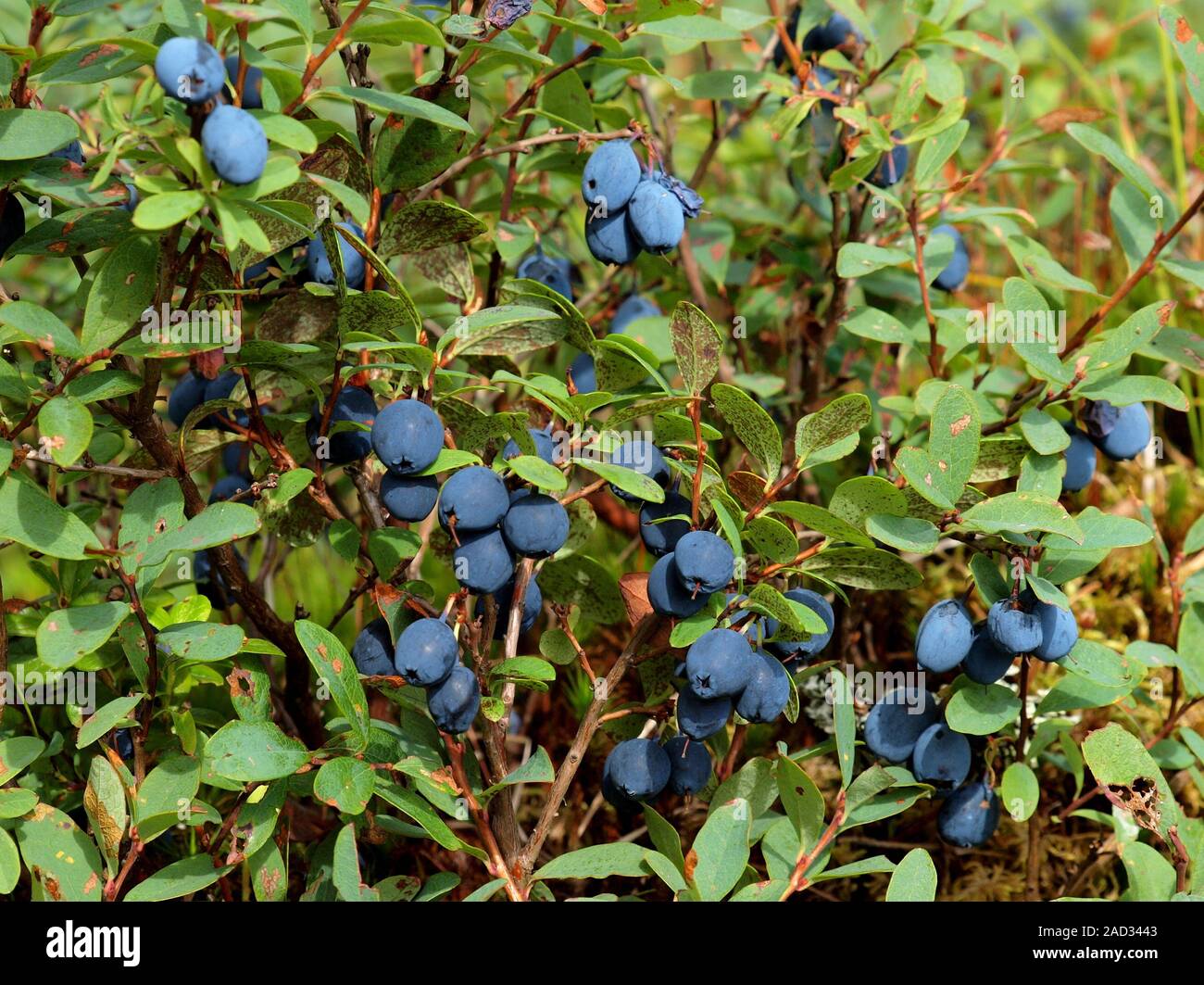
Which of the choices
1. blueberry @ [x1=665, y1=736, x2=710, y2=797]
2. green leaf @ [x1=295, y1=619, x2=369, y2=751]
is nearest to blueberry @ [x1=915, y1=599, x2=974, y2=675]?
blueberry @ [x1=665, y1=736, x2=710, y2=797]

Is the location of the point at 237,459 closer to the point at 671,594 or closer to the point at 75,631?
the point at 75,631

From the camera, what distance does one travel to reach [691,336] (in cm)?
115

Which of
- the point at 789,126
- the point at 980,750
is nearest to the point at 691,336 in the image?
the point at 789,126

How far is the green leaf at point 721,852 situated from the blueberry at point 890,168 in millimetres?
927

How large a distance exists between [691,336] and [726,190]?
1523 mm

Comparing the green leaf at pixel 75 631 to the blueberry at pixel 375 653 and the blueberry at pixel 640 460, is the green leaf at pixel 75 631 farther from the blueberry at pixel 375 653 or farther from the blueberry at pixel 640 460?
the blueberry at pixel 640 460

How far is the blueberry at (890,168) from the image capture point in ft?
5.47

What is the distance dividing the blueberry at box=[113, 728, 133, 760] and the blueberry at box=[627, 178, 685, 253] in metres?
0.81

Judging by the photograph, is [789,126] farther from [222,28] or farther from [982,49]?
[222,28]

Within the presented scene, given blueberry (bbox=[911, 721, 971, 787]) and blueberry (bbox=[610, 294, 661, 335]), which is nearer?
blueberry (bbox=[911, 721, 971, 787])

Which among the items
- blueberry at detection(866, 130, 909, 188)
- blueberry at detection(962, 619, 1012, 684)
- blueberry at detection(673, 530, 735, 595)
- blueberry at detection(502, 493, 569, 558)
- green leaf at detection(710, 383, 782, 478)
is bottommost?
blueberry at detection(962, 619, 1012, 684)

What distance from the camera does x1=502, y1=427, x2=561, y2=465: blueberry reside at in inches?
46.0

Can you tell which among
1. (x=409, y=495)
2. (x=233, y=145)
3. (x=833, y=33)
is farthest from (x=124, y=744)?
(x=833, y=33)

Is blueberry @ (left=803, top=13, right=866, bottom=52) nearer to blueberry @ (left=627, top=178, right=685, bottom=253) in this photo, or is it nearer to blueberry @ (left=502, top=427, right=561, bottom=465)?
blueberry @ (left=627, top=178, right=685, bottom=253)
